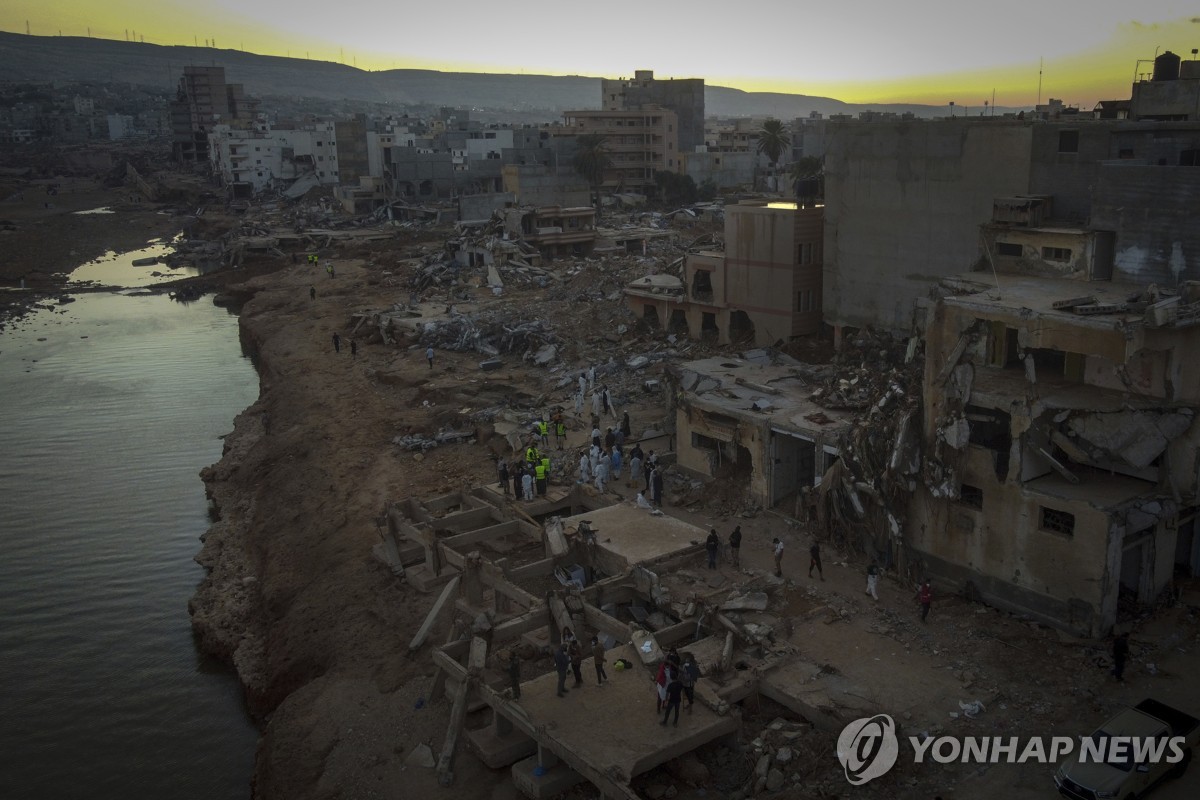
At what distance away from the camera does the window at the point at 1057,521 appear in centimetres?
1662

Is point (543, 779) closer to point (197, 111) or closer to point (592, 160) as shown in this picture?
point (592, 160)

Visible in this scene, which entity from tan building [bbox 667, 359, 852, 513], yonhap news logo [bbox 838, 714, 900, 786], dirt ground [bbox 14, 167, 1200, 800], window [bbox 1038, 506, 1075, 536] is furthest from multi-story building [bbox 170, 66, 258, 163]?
yonhap news logo [bbox 838, 714, 900, 786]

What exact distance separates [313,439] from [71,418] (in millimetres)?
12547

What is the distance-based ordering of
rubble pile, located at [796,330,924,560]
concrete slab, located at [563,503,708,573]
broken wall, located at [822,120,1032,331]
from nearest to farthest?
rubble pile, located at [796,330,924,560] < concrete slab, located at [563,503,708,573] < broken wall, located at [822,120,1032,331]

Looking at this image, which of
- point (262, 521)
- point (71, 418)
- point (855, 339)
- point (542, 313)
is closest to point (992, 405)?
point (855, 339)

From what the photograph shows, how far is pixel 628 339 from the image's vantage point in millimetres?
36562

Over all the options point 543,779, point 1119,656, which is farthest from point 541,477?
point 1119,656

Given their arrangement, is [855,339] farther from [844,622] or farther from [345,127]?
[345,127]

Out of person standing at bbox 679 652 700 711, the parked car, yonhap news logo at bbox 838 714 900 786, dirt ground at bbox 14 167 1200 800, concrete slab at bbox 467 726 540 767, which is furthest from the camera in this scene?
concrete slab at bbox 467 726 540 767

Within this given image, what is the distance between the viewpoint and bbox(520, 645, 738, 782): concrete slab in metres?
13.5

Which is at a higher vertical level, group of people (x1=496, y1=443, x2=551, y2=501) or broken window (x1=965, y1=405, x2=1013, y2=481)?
broken window (x1=965, y1=405, x2=1013, y2=481)

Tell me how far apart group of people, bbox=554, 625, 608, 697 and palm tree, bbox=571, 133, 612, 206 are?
6527 centimetres

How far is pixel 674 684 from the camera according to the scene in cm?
1395

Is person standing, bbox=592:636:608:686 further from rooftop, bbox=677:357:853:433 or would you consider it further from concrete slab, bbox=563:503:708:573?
rooftop, bbox=677:357:853:433
